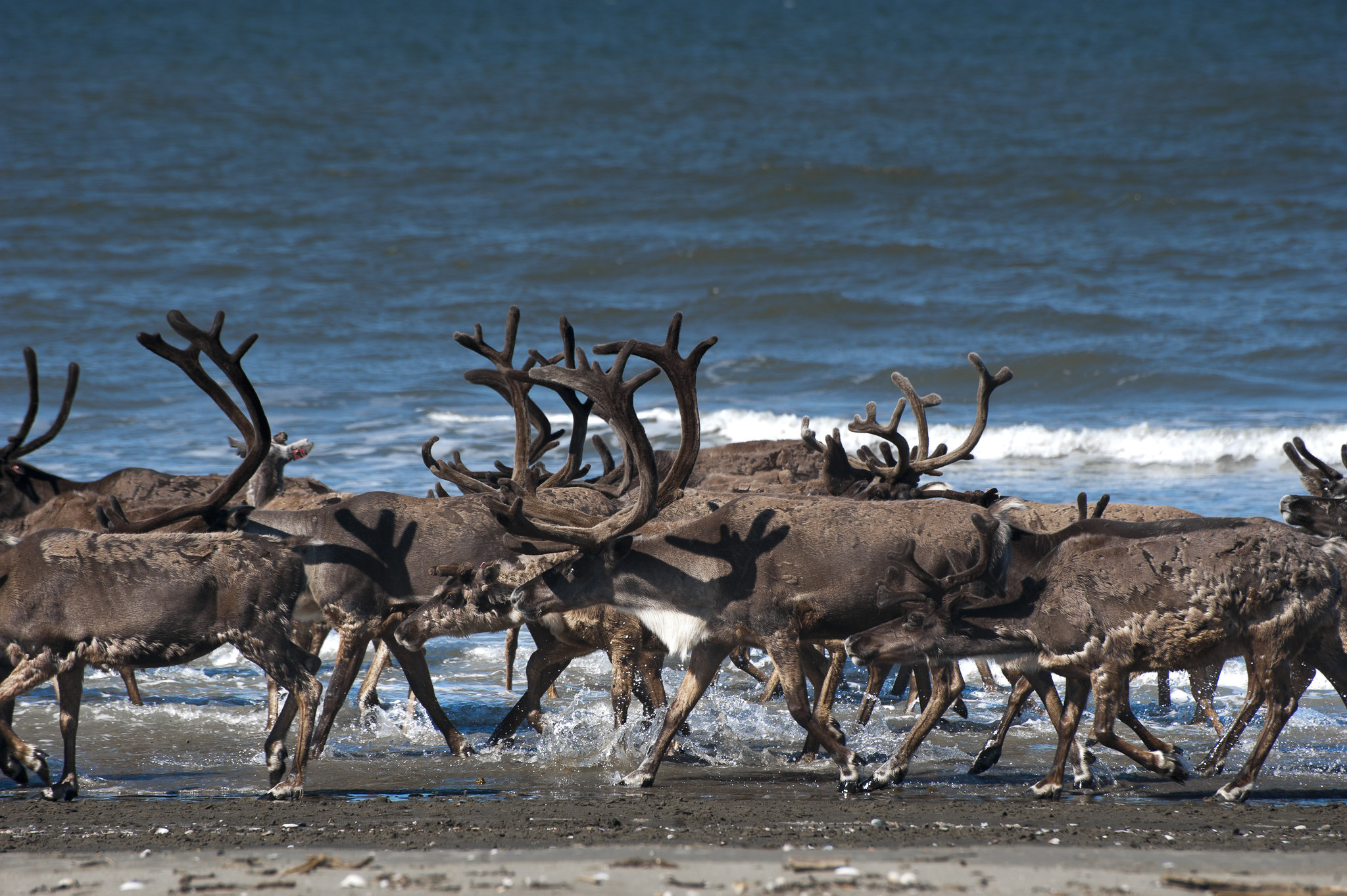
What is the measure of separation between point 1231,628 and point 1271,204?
26.4m

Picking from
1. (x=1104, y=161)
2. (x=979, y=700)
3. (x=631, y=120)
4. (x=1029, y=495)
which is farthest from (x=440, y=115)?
(x=979, y=700)

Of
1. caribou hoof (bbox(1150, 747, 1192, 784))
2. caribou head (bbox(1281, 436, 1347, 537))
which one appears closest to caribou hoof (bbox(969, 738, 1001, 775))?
caribou hoof (bbox(1150, 747, 1192, 784))

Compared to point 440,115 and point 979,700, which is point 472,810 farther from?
point 440,115

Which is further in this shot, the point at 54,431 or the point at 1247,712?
the point at 54,431

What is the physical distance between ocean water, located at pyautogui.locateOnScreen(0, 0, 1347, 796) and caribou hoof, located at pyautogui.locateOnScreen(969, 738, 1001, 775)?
3.12 m

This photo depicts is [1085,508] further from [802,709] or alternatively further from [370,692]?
[370,692]

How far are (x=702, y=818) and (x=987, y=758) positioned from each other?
1936mm

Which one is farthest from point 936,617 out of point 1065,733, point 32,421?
point 32,421

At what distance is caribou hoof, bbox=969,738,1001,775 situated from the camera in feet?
23.4

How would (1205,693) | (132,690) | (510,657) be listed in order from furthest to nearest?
(510,657) → (132,690) → (1205,693)

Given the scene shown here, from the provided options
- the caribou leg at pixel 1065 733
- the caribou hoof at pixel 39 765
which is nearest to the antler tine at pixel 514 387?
the caribou hoof at pixel 39 765

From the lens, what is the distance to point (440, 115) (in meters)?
40.8

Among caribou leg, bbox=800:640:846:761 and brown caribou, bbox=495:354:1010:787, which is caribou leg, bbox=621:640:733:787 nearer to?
brown caribou, bbox=495:354:1010:787

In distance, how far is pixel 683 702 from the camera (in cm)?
719
